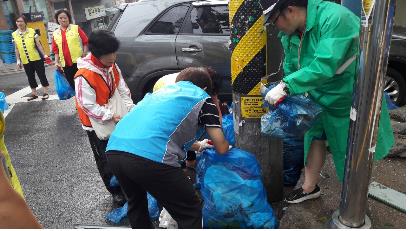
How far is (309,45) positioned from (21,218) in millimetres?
1868

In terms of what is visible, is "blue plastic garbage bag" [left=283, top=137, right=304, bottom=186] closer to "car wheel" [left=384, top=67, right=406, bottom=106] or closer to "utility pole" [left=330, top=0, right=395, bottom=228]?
"utility pole" [left=330, top=0, right=395, bottom=228]

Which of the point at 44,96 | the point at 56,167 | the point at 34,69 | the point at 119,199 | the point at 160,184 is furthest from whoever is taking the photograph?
the point at 44,96

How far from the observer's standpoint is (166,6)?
4.89 meters

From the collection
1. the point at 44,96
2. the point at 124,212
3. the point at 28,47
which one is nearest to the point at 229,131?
the point at 124,212

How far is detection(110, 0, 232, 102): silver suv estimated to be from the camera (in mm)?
4723

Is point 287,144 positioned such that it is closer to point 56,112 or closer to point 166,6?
point 166,6

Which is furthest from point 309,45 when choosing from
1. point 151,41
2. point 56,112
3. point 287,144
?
point 56,112

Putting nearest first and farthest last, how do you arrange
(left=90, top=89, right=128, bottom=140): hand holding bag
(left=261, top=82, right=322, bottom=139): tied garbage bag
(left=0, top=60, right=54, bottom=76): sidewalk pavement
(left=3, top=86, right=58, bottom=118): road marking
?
1. (left=261, top=82, right=322, bottom=139): tied garbage bag
2. (left=90, top=89, right=128, bottom=140): hand holding bag
3. (left=3, top=86, right=58, bottom=118): road marking
4. (left=0, top=60, right=54, bottom=76): sidewalk pavement

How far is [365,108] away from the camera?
198 cm

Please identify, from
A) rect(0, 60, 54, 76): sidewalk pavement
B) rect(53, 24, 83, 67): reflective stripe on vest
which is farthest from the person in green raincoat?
rect(0, 60, 54, 76): sidewalk pavement

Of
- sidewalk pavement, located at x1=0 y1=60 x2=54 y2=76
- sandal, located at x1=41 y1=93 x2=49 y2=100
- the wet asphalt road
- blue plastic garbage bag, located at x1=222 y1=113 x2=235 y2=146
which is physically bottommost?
sidewalk pavement, located at x1=0 y1=60 x2=54 y2=76

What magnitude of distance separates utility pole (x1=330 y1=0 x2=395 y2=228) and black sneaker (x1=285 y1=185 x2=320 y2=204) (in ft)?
1.63

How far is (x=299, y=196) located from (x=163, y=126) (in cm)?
140

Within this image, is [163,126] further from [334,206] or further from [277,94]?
[334,206]
